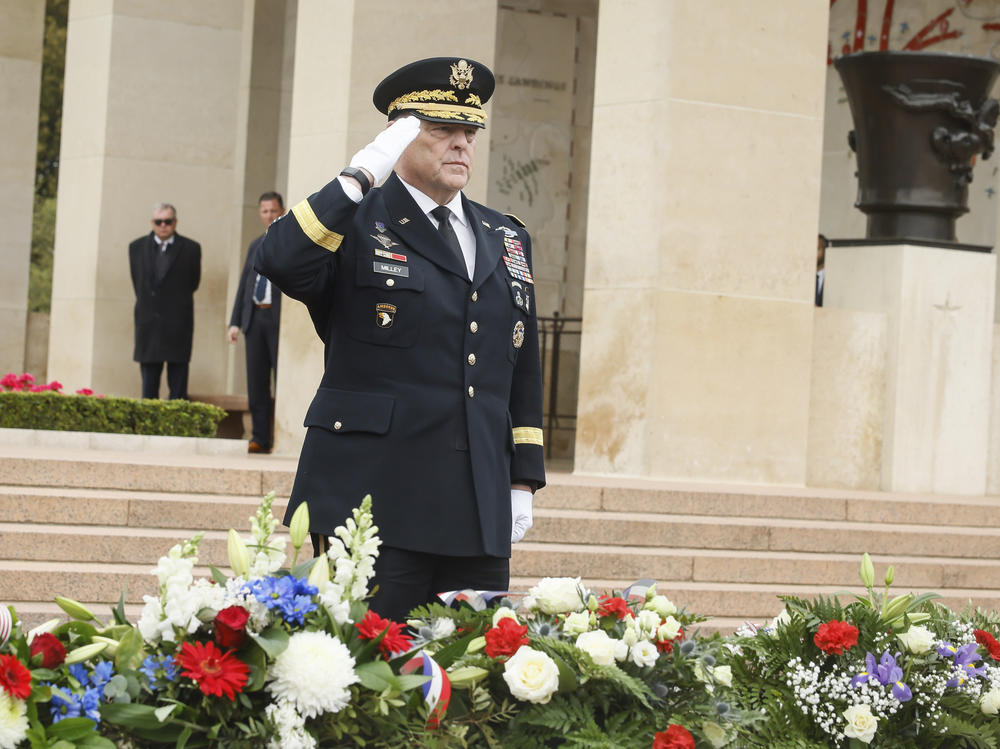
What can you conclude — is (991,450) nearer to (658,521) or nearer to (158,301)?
(658,521)

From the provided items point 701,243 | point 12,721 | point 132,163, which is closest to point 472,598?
point 12,721

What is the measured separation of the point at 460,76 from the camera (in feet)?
13.0

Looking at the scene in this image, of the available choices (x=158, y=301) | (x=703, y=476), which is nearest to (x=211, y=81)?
(x=158, y=301)

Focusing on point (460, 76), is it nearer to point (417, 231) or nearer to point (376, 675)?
point (417, 231)

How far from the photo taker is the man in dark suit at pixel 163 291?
13.5 meters

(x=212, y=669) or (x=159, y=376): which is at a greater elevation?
(x=159, y=376)

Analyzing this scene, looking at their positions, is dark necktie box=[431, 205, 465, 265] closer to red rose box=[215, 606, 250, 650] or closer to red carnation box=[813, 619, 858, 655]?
red carnation box=[813, 619, 858, 655]

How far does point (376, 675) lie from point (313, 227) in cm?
130

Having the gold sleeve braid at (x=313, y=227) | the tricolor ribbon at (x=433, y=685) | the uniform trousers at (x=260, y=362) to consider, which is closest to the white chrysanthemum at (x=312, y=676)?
the tricolor ribbon at (x=433, y=685)

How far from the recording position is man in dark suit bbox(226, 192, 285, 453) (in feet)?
39.8

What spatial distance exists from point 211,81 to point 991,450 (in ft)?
24.6

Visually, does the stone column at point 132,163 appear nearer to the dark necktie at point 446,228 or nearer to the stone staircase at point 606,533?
the stone staircase at point 606,533

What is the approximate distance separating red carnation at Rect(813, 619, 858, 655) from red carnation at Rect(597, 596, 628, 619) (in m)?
0.58

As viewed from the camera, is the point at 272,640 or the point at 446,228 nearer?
the point at 272,640
